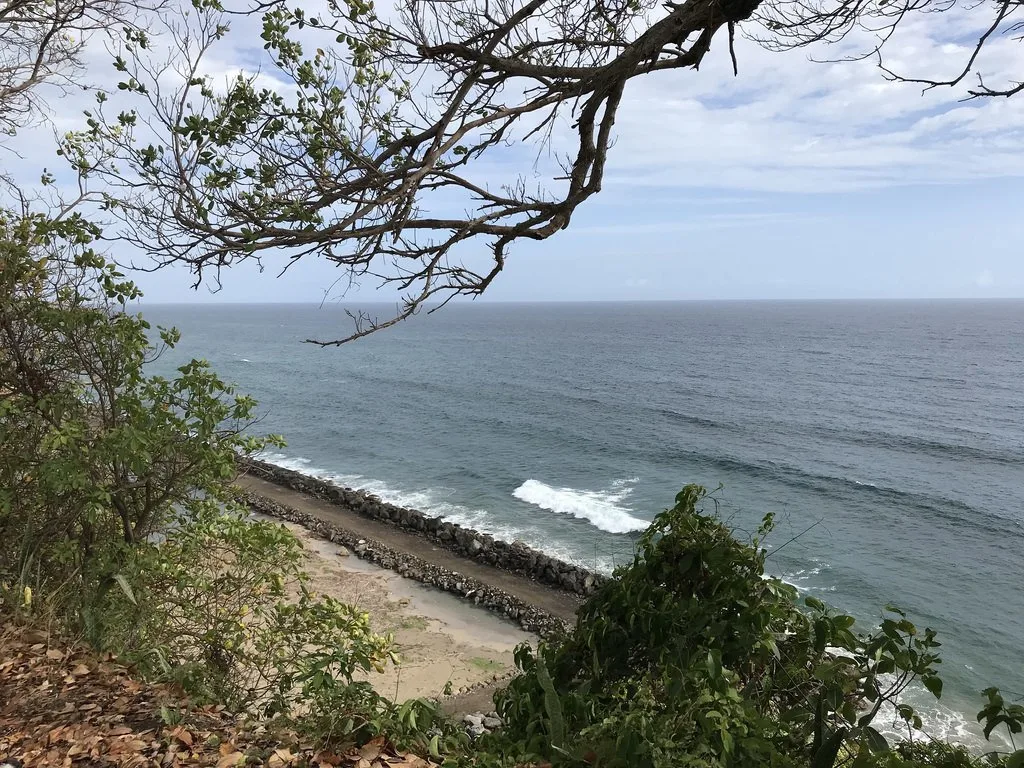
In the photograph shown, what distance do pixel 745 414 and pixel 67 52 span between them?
41248 mm

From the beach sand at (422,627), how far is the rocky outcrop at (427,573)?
27 centimetres

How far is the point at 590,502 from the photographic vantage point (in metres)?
27.0

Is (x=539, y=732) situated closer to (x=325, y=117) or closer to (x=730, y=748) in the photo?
(x=730, y=748)

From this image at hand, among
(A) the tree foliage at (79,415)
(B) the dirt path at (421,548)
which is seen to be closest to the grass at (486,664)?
(B) the dirt path at (421,548)

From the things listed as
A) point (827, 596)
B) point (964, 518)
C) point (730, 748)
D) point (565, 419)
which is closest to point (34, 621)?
point (730, 748)

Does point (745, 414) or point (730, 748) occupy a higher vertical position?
point (730, 748)

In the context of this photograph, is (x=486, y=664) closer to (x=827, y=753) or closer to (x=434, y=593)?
(x=434, y=593)

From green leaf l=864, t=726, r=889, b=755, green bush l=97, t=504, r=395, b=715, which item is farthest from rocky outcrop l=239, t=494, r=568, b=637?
green leaf l=864, t=726, r=889, b=755

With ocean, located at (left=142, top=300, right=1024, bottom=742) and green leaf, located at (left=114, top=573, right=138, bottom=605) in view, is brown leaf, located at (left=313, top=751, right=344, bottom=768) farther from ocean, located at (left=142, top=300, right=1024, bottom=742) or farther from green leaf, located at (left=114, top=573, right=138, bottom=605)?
ocean, located at (left=142, top=300, right=1024, bottom=742)

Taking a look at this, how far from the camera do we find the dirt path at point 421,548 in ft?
61.3

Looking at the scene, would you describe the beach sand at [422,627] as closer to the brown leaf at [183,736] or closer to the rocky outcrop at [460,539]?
the rocky outcrop at [460,539]

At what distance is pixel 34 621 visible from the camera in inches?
164

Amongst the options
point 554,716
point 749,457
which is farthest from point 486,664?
point 749,457

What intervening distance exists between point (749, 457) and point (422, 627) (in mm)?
21225
